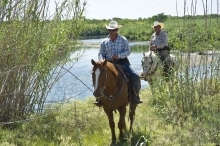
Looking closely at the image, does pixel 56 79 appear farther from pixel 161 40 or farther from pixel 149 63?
pixel 161 40

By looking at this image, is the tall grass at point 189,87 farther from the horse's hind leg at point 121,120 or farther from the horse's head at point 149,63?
the horse's head at point 149,63

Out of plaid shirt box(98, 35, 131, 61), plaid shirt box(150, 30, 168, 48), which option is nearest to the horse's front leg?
plaid shirt box(98, 35, 131, 61)

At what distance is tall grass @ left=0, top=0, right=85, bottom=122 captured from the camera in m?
6.88

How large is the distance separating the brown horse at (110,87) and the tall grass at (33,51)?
1.57m

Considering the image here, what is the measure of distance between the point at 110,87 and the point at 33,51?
6.92 feet

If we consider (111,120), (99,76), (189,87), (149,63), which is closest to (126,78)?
(111,120)

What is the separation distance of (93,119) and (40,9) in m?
2.59

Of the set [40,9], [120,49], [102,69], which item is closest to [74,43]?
[40,9]

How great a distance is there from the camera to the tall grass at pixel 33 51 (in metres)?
6.88

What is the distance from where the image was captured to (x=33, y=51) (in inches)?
289

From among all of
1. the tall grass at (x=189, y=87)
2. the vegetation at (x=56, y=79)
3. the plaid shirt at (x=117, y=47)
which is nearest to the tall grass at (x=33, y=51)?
the vegetation at (x=56, y=79)

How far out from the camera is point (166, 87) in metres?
8.12

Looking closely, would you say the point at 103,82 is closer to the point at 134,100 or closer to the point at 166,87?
the point at 134,100

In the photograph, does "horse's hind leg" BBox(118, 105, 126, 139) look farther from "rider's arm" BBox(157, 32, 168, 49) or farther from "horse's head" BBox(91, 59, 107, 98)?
"rider's arm" BBox(157, 32, 168, 49)
